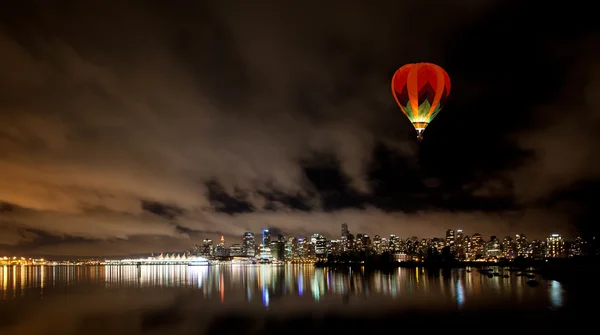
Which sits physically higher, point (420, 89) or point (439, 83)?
→ point (439, 83)

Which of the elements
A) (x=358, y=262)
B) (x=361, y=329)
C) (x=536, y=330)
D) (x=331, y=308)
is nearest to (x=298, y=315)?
(x=331, y=308)

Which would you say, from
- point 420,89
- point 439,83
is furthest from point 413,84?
point 439,83

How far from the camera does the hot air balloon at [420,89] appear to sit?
3300cm

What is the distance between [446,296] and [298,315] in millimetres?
17751

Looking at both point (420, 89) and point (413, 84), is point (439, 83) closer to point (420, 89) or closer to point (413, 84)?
point (420, 89)

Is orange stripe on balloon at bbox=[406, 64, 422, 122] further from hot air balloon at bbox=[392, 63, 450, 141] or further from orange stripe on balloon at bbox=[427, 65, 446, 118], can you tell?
orange stripe on balloon at bbox=[427, 65, 446, 118]

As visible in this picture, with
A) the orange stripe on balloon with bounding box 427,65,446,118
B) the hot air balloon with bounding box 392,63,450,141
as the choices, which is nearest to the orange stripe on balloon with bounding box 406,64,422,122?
the hot air balloon with bounding box 392,63,450,141

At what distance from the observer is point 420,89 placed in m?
33.3

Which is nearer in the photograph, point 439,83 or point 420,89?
point 439,83

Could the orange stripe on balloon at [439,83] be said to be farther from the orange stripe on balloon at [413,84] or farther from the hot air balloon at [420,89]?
the orange stripe on balloon at [413,84]

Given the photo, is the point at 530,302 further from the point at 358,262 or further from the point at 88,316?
the point at 358,262

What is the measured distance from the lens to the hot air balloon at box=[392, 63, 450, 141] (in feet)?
108

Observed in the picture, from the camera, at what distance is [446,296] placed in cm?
4572

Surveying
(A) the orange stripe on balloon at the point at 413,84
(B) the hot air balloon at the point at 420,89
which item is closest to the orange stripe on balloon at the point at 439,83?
(B) the hot air balloon at the point at 420,89
